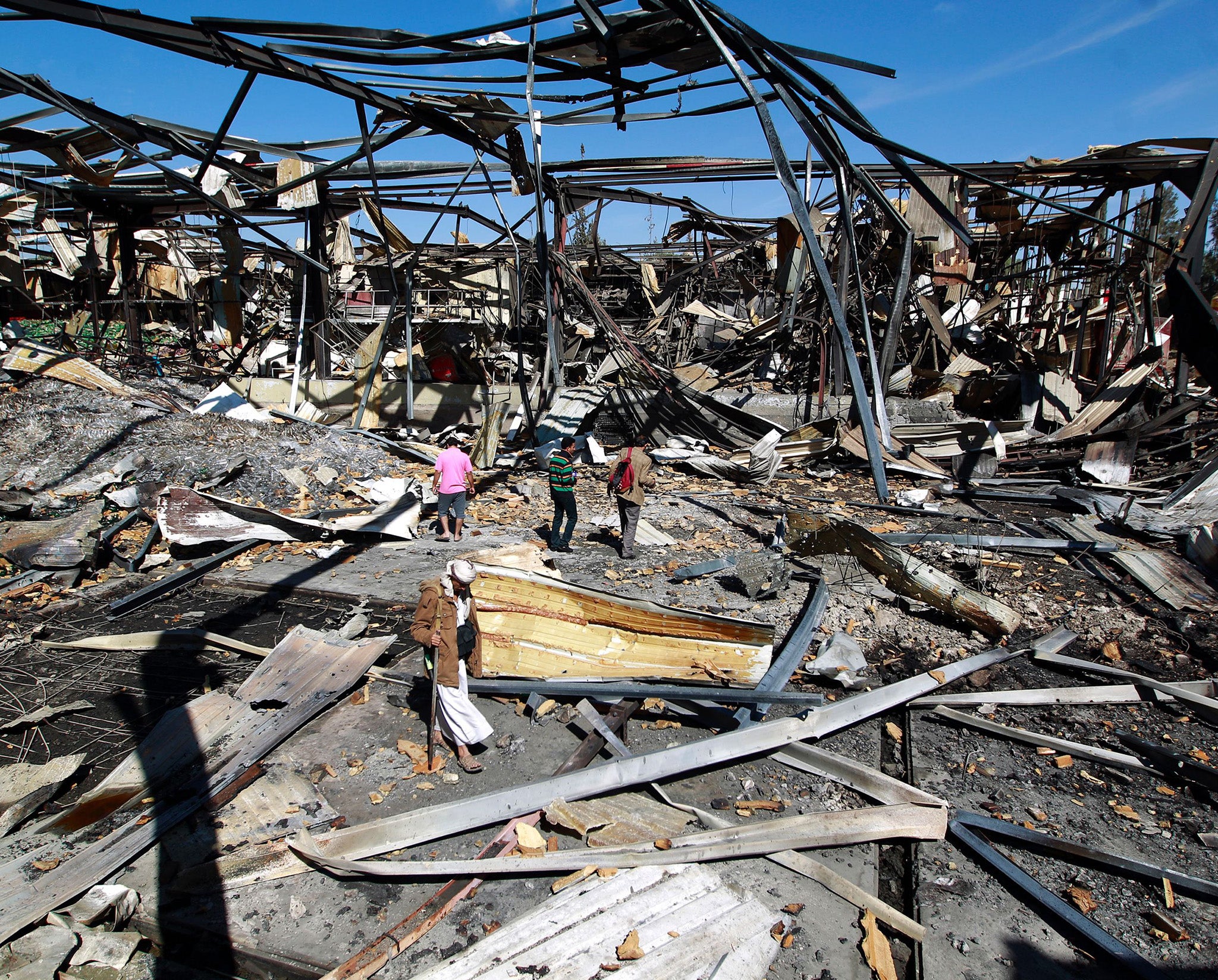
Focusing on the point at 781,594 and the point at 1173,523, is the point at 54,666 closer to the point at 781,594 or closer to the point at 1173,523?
the point at 781,594

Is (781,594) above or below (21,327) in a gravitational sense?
below

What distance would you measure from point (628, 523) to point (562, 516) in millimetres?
842

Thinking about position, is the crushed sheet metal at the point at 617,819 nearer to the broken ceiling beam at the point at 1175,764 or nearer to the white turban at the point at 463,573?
the white turban at the point at 463,573

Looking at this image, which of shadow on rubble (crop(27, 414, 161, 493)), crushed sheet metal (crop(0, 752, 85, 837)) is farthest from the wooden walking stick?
shadow on rubble (crop(27, 414, 161, 493))

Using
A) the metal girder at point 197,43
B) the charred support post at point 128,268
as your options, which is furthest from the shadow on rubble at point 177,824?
the charred support post at point 128,268

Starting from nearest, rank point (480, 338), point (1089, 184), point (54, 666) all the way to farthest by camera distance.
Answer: point (54, 666) < point (1089, 184) < point (480, 338)

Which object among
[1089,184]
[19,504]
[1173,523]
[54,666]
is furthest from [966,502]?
[19,504]

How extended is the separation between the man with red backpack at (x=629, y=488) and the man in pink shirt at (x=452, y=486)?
1934 millimetres

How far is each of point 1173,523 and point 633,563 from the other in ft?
21.6

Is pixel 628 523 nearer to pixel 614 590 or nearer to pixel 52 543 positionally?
pixel 614 590

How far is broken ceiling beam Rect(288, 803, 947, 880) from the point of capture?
135 inches

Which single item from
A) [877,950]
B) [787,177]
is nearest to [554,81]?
[787,177]

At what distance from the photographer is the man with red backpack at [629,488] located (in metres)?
8.21

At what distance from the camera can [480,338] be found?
16578 mm
